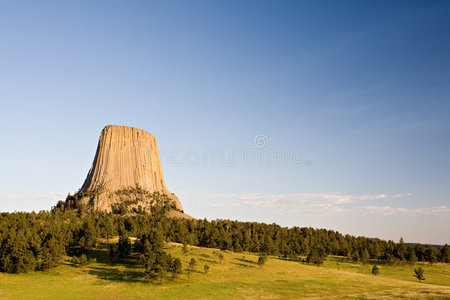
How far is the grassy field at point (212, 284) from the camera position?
A: 65875mm

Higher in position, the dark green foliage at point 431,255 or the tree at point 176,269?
the dark green foliage at point 431,255

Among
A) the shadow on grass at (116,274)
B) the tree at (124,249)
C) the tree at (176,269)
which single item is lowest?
the shadow on grass at (116,274)

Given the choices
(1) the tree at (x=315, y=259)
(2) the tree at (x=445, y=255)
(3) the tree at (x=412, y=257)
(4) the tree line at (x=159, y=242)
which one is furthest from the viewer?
(2) the tree at (x=445, y=255)

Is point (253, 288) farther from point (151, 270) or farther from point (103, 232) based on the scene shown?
point (103, 232)

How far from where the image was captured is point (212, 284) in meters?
75.9

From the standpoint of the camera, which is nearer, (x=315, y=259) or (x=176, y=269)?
(x=176, y=269)

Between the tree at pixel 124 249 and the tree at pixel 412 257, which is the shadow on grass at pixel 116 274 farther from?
the tree at pixel 412 257

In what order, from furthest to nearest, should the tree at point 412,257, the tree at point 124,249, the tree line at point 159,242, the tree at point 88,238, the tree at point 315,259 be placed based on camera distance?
1. the tree at point 412,257
2. the tree at point 315,259
3. the tree at point 88,238
4. the tree at point 124,249
5. the tree line at point 159,242

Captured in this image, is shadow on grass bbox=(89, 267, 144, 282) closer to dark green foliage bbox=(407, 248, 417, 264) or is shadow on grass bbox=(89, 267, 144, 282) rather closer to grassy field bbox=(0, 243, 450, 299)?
grassy field bbox=(0, 243, 450, 299)

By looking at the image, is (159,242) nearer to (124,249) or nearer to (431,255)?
(124,249)

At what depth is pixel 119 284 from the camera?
74.4m

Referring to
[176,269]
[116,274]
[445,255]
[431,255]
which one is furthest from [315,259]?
[116,274]

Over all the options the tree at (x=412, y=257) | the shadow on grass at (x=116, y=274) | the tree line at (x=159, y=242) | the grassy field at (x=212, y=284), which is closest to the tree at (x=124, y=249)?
the tree line at (x=159, y=242)

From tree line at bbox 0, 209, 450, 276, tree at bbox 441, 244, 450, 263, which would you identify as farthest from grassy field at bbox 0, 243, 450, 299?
tree at bbox 441, 244, 450, 263
